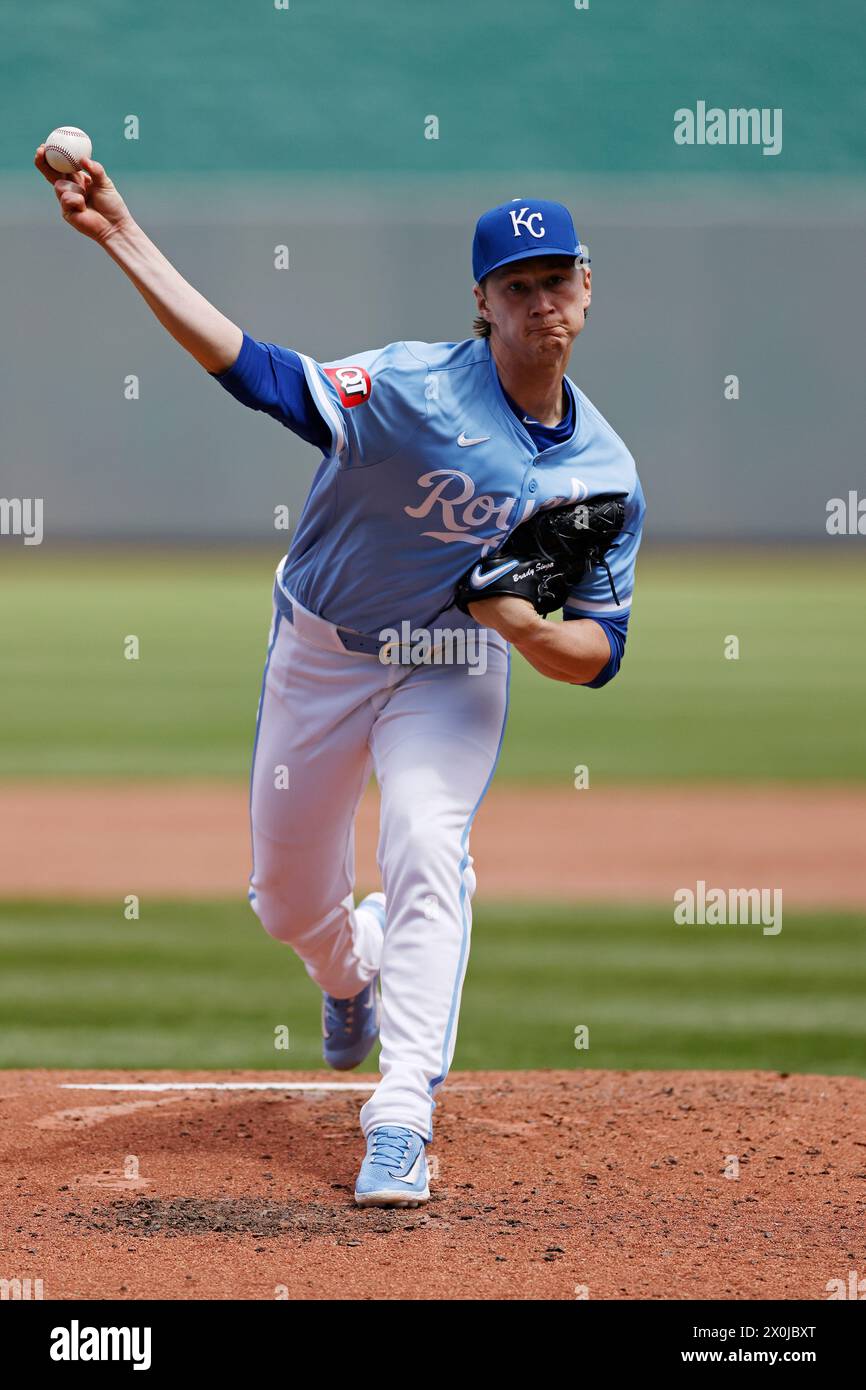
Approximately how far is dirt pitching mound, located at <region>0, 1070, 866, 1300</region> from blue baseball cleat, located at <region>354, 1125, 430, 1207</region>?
0.14ft

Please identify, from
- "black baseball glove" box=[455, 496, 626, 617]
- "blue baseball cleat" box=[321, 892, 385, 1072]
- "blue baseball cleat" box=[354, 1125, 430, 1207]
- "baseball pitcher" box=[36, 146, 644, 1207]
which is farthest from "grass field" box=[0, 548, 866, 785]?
"blue baseball cleat" box=[354, 1125, 430, 1207]

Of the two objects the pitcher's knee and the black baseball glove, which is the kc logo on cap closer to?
the black baseball glove

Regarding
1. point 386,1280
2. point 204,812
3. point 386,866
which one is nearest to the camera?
point 386,1280

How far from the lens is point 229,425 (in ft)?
90.0

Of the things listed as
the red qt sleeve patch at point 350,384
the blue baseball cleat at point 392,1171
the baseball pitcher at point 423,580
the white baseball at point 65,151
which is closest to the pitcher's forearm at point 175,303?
the baseball pitcher at point 423,580

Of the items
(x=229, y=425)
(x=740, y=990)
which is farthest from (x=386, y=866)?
(x=229, y=425)

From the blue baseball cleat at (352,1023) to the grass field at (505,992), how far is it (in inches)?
35.2

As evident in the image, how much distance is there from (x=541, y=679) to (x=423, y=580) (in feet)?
46.7

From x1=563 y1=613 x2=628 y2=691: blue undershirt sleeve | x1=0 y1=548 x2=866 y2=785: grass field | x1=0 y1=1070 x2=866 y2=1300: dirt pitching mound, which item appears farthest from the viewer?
x1=0 y1=548 x2=866 y2=785: grass field

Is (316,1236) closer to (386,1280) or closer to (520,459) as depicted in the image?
(386,1280)

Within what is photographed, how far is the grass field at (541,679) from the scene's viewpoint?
1296cm

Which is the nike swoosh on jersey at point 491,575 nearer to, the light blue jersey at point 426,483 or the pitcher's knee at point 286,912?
the light blue jersey at point 426,483

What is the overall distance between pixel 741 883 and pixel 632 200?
2074cm

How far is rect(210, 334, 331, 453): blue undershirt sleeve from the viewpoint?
3.57 meters
